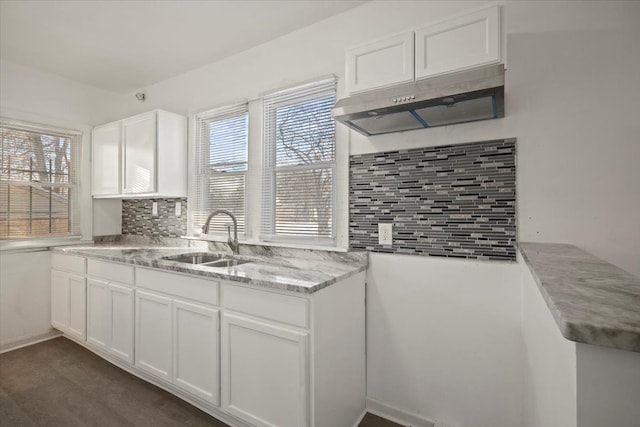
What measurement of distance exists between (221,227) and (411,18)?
2.17m

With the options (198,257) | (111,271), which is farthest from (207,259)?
(111,271)

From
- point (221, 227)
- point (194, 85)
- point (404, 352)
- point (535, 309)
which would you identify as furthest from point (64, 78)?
point (535, 309)

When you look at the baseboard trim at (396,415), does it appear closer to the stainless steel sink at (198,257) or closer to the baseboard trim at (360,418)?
the baseboard trim at (360,418)

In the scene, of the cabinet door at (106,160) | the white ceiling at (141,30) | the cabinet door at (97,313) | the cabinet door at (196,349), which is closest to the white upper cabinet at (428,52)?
the white ceiling at (141,30)

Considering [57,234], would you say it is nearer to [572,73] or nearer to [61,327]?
[61,327]

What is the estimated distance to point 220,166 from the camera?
9.40 feet

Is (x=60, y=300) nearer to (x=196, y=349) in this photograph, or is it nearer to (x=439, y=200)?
(x=196, y=349)

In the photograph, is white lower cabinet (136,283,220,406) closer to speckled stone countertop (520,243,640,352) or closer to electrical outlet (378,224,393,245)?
electrical outlet (378,224,393,245)

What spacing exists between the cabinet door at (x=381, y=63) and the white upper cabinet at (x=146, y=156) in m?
1.97

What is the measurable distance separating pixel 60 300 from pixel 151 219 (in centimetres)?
111

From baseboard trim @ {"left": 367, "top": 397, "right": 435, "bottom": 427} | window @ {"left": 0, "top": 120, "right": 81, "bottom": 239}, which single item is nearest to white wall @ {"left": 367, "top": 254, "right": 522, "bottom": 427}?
baseboard trim @ {"left": 367, "top": 397, "right": 435, "bottom": 427}

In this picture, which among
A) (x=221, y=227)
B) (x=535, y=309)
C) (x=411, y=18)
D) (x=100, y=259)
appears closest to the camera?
(x=535, y=309)

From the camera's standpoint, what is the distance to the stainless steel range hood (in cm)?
133

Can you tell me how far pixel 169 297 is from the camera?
6.97 feet
